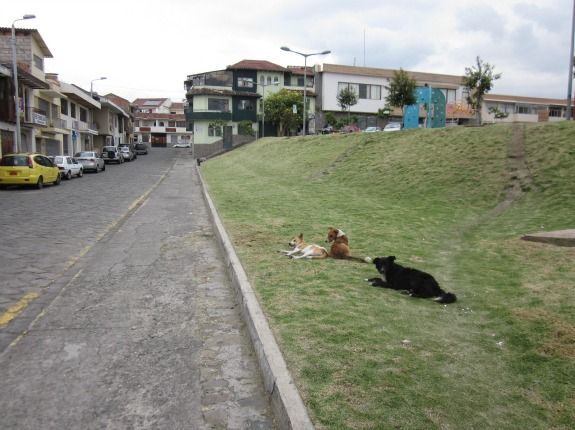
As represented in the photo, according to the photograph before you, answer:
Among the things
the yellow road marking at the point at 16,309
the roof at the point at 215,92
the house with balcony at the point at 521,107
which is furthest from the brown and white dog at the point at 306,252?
the house with balcony at the point at 521,107

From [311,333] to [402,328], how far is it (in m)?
0.89

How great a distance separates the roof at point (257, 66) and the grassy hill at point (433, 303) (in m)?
A: 46.0

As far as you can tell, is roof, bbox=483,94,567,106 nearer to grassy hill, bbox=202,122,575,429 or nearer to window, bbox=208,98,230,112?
window, bbox=208,98,230,112

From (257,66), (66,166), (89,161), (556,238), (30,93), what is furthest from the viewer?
(257,66)

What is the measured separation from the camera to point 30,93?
119 ft

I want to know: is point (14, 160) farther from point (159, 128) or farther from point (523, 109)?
point (159, 128)

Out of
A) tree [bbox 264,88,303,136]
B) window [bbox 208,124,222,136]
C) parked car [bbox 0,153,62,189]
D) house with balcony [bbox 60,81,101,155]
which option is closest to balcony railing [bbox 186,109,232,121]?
window [bbox 208,124,222,136]

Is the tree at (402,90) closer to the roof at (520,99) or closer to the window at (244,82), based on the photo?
the window at (244,82)

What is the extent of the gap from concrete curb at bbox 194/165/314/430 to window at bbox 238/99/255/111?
54.7 m

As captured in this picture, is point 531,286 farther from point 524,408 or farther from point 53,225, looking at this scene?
point 53,225

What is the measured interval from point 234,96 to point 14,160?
3895 centimetres

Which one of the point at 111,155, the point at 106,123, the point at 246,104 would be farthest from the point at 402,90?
the point at 106,123

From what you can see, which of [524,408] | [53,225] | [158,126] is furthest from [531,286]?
[158,126]

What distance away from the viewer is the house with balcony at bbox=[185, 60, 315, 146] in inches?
2281
